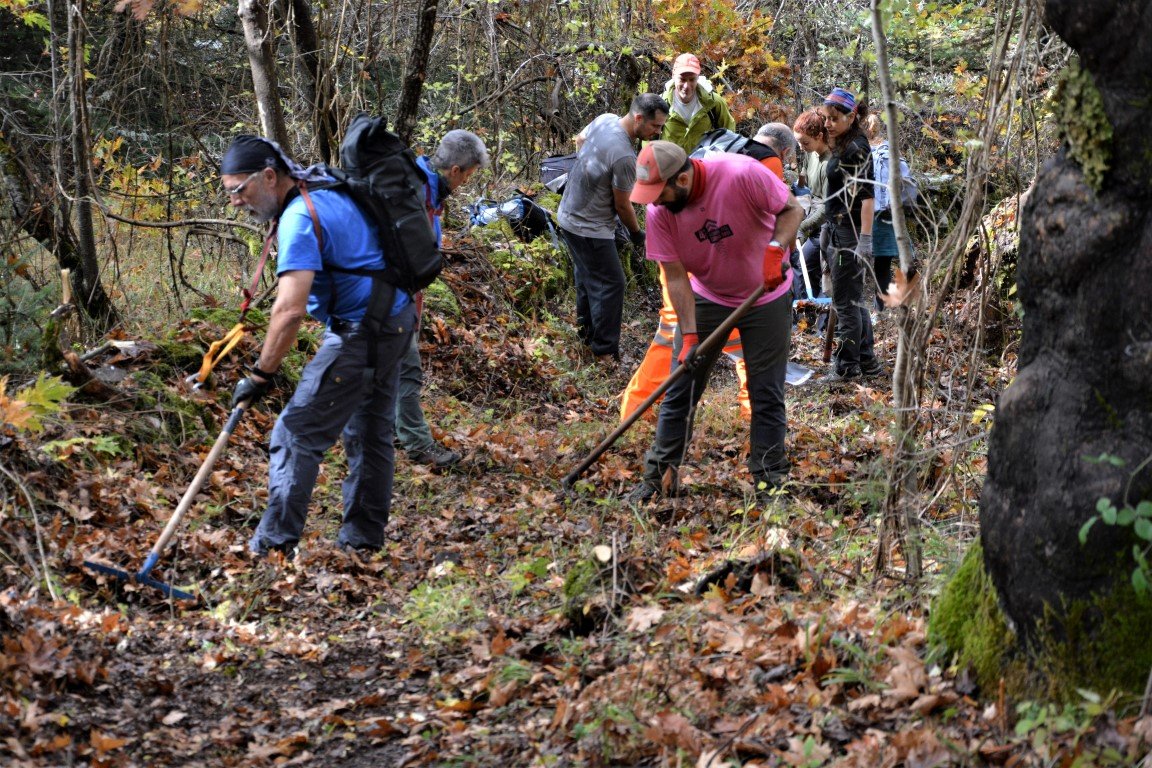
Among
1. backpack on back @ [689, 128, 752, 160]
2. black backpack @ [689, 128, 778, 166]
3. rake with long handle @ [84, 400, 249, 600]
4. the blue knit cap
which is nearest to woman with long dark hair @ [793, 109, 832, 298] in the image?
the blue knit cap

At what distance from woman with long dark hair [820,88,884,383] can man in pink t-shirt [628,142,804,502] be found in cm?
248

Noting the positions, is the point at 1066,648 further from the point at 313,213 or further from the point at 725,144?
the point at 725,144

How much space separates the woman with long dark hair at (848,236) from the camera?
→ 8719mm

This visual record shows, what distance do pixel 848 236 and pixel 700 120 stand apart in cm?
181

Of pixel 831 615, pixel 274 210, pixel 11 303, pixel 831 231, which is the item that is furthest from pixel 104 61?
pixel 831 615

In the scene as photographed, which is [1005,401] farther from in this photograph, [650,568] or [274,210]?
[274,210]

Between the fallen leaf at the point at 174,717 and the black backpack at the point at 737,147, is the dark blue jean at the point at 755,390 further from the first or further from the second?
the fallen leaf at the point at 174,717

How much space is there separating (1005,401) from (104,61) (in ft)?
29.5

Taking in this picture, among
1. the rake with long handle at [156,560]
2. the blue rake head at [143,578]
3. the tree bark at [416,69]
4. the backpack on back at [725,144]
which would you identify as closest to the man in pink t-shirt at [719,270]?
the backpack on back at [725,144]

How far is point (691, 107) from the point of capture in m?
10.1

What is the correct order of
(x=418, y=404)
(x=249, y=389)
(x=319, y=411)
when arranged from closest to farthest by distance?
(x=249, y=389)
(x=319, y=411)
(x=418, y=404)

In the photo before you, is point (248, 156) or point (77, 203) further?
point (77, 203)

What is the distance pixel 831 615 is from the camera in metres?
4.11

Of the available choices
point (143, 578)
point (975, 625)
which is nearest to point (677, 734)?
point (975, 625)
